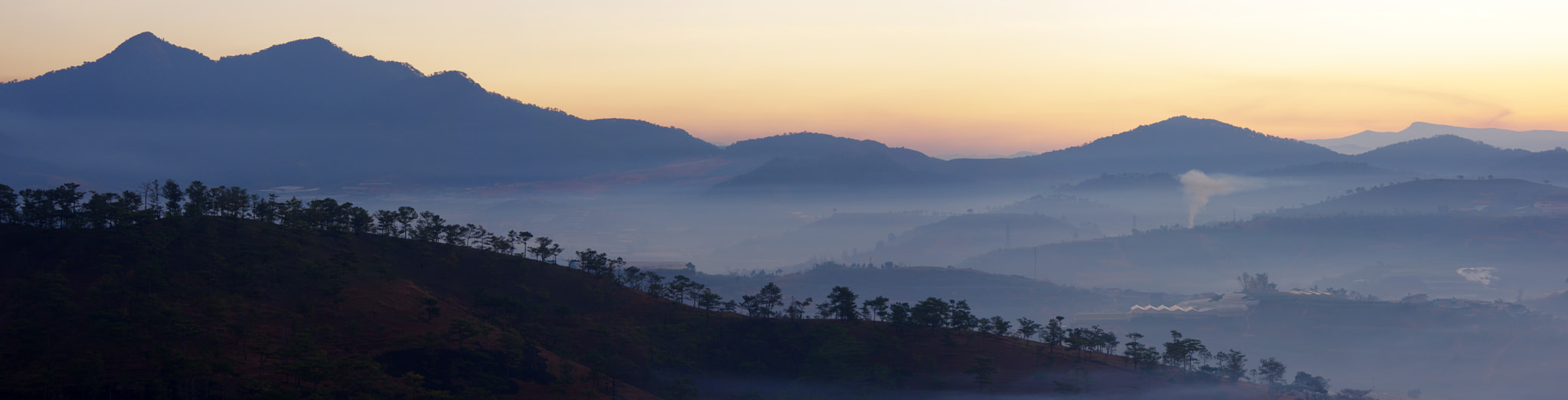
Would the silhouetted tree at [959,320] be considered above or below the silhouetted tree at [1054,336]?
above

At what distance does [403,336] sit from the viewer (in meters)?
85.9

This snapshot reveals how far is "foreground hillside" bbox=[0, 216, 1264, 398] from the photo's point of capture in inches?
2822

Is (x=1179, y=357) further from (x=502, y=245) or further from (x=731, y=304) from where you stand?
(x=502, y=245)

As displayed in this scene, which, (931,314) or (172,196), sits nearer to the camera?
(172,196)

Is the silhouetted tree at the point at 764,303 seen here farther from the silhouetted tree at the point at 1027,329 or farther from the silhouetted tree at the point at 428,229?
the silhouetted tree at the point at 428,229

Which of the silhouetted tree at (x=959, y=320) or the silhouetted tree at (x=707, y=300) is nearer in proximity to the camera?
the silhouetted tree at (x=959, y=320)

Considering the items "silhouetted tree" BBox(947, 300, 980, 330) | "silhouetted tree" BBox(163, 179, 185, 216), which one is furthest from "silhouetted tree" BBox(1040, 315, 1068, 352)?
"silhouetted tree" BBox(163, 179, 185, 216)

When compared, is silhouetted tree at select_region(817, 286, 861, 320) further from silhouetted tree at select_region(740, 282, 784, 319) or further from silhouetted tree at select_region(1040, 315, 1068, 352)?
silhouetted tree at select_region(1040, 315, 1068, 352)

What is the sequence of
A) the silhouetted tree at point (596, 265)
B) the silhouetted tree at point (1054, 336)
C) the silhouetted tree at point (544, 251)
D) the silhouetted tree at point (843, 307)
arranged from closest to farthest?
the silhouetted tree at point (1054, 336)
the silhouetted tree at point (843, 307)
the silhouetted tree at point (596, 265)
the silhouetted tree at point (544, 251)

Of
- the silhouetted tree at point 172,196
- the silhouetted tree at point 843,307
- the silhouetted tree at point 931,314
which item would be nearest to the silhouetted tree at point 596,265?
the silhouetted tree at point 843,307

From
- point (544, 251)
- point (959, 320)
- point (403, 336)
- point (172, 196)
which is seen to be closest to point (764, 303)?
point (959, 320)

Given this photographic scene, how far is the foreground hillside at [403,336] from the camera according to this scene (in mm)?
71688

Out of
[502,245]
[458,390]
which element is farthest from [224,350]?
[502,245]

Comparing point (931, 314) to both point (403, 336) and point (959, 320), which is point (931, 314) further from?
point (403, 336)
